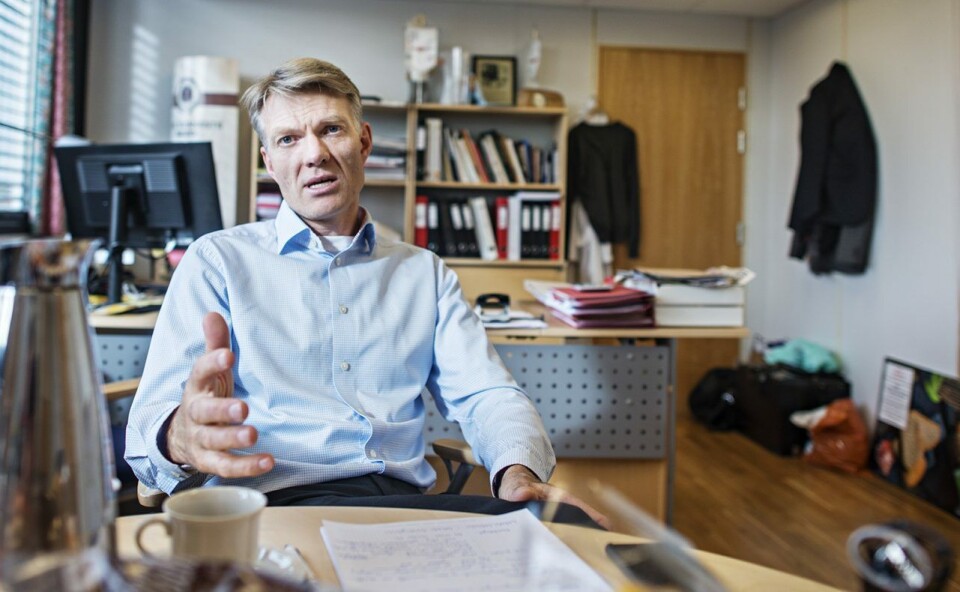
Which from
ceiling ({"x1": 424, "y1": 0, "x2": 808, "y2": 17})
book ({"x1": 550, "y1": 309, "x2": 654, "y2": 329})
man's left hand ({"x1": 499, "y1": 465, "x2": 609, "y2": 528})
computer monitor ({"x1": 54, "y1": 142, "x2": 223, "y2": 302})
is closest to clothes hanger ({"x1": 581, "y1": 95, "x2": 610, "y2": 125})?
ceiling ({"x1": 424, "y1": 0, "x2": 808, "y2": 17})

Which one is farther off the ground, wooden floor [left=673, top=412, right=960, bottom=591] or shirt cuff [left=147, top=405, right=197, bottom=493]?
shirt cuff [left=147, top=405, right=197, bottom=493]

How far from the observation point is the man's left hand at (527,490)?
1026 millimetres

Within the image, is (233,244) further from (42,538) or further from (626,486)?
(626,486)

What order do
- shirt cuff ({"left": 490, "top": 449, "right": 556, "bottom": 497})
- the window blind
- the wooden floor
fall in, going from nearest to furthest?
shirt cuff ({"left": 490, "top": 449, "right": 556, "bottom": 497}), the wooden floor, the window blind

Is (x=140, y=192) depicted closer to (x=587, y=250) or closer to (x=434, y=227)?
(x=434, y=227)

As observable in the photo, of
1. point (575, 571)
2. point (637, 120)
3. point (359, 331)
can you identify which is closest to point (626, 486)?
point (359, 331)

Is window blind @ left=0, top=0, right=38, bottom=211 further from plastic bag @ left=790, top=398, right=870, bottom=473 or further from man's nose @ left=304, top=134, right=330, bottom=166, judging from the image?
plastic bag @ left=790, top=398, right=870, bottom=473

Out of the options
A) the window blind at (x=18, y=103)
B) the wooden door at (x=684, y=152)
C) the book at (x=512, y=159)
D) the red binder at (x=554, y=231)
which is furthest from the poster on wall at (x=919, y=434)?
the window blind at (x=18, y=103)

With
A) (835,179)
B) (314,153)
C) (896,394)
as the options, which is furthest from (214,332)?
(835,179)

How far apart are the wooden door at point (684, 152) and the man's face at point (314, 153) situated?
11.1 feet

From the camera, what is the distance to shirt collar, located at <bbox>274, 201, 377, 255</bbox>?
4.74ft

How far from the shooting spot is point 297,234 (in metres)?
1.44

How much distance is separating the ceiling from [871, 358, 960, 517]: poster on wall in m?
2.17

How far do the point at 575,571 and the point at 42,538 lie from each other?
13.1 inches
